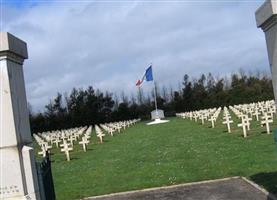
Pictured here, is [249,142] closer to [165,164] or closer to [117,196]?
[165,164]

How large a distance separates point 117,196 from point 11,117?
5897 mm

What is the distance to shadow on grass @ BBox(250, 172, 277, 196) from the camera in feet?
32.8

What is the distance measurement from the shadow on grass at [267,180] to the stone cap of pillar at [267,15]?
12.5 ft

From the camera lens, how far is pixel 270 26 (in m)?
6.59

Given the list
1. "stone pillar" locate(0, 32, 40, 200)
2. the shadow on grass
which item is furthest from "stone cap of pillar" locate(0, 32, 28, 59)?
the shadow on grass

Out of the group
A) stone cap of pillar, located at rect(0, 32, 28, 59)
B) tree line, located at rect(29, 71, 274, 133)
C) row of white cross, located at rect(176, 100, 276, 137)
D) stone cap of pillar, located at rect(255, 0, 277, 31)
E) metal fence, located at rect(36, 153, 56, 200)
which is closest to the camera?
stone cap of pillar, located at rect(0, 32, 28, 59)

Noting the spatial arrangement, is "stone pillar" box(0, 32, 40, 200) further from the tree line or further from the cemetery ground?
the tree line

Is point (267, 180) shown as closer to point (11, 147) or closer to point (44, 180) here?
point (44, 180)

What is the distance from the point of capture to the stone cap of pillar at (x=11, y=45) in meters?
5.86

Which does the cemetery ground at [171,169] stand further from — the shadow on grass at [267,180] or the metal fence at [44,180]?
the metal fence at [44,180]

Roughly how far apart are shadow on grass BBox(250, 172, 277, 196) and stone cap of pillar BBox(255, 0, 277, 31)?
12.5 ft

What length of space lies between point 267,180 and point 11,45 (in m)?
6.72

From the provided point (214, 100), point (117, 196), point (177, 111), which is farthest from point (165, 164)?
point (177, 111)

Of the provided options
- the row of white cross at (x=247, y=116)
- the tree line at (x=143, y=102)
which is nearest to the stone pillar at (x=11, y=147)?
the row of white cross at (x=247, y=116)
